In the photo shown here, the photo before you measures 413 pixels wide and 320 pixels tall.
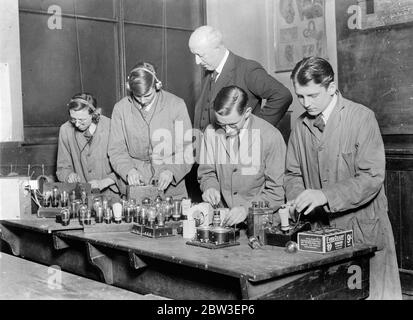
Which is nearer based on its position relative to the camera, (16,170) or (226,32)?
(16,170)

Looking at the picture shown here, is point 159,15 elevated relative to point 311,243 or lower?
elevated

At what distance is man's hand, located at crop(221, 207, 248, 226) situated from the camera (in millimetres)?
2898

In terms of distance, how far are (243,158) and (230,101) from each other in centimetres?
34

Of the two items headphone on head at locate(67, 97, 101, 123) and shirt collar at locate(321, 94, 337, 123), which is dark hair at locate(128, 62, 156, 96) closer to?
headphone on head at locate(67, 97, 101, 123)

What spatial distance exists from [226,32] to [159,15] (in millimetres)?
726

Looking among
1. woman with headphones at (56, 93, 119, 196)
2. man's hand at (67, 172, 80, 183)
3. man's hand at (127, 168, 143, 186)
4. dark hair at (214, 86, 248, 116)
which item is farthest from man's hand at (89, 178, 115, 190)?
dark hair at (214, 86, 248, 116)

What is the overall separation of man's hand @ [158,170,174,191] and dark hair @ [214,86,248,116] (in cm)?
75

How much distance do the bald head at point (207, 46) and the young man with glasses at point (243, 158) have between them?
77 cm

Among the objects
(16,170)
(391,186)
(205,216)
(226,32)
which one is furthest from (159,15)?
(205,216)

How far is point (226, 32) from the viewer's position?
6113mm

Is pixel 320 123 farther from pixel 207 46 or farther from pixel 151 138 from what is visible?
pixel 151 138

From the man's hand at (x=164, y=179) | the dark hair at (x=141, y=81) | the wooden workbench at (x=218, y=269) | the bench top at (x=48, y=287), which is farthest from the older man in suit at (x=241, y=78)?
the bench top at (x=48, y=287)
